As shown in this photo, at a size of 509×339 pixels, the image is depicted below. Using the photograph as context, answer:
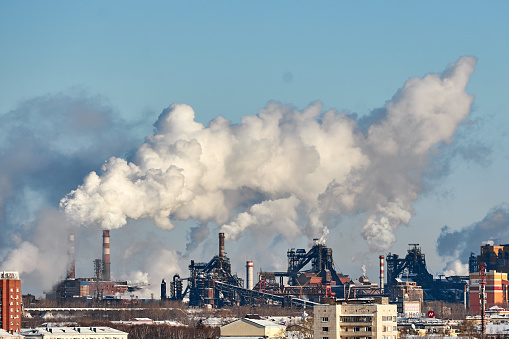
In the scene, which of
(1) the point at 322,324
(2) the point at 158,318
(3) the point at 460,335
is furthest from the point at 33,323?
(1) the point at 322,324

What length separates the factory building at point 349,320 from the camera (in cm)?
8244

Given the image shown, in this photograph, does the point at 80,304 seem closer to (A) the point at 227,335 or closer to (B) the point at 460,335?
(A) the point at 227,335

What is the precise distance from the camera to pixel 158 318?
18600 cm

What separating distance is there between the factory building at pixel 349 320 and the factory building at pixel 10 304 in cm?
6041

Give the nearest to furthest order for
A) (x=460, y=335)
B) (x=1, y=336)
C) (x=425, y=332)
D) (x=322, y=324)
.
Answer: (x=322, y=324) < (x=1, y=336) < (x=460, y=335) < (x=425, y=332)

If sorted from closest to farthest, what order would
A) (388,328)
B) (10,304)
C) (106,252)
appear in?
(388,328), (10,304), (106,252)

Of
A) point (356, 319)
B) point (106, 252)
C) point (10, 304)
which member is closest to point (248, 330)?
point (10, 304)

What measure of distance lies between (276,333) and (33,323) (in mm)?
48943

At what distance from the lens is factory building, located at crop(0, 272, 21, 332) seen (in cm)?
13527

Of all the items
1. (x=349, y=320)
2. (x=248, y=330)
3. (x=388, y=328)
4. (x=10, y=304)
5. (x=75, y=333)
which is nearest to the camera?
(x=349, y=320)

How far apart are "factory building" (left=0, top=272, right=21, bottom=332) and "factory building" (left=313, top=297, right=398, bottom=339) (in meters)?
60.4

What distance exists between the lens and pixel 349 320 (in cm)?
8300

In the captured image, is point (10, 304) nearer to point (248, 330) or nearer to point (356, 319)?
point (248, 330)

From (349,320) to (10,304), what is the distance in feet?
213
